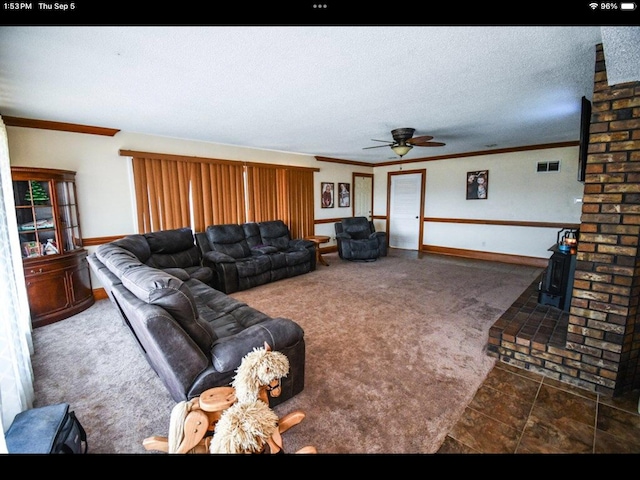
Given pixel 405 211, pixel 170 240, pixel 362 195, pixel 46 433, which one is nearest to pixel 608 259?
pixel 46 433

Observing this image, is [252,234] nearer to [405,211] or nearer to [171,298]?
[171,298]

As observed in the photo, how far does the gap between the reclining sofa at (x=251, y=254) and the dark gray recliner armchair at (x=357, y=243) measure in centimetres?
110

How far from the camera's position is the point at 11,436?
1284mm

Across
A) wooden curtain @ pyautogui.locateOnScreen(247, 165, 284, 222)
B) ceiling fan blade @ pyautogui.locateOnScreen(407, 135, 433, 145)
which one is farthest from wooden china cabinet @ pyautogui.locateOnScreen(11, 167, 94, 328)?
ceiling fan blade @ pyautogui.locateOnScreen(407, 135, 433, 145)

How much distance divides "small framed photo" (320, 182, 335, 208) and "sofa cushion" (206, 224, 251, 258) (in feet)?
8.17

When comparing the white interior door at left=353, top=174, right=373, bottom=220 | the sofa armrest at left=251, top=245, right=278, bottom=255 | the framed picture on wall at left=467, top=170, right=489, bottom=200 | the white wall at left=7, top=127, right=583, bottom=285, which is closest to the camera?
the white wall at left=7, top=127, right=583, bottom=285

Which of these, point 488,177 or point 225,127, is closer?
point 225,127

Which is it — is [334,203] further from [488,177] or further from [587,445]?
[587,445]

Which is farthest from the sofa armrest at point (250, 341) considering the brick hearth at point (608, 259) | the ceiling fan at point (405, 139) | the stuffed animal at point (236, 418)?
the ceiling fan at point (405, 139)

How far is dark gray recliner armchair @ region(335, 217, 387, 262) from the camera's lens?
19.9ft

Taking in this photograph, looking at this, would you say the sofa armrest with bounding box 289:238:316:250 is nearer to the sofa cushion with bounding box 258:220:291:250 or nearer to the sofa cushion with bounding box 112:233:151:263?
the sofa cushion with bounding box 258:220:291:250
